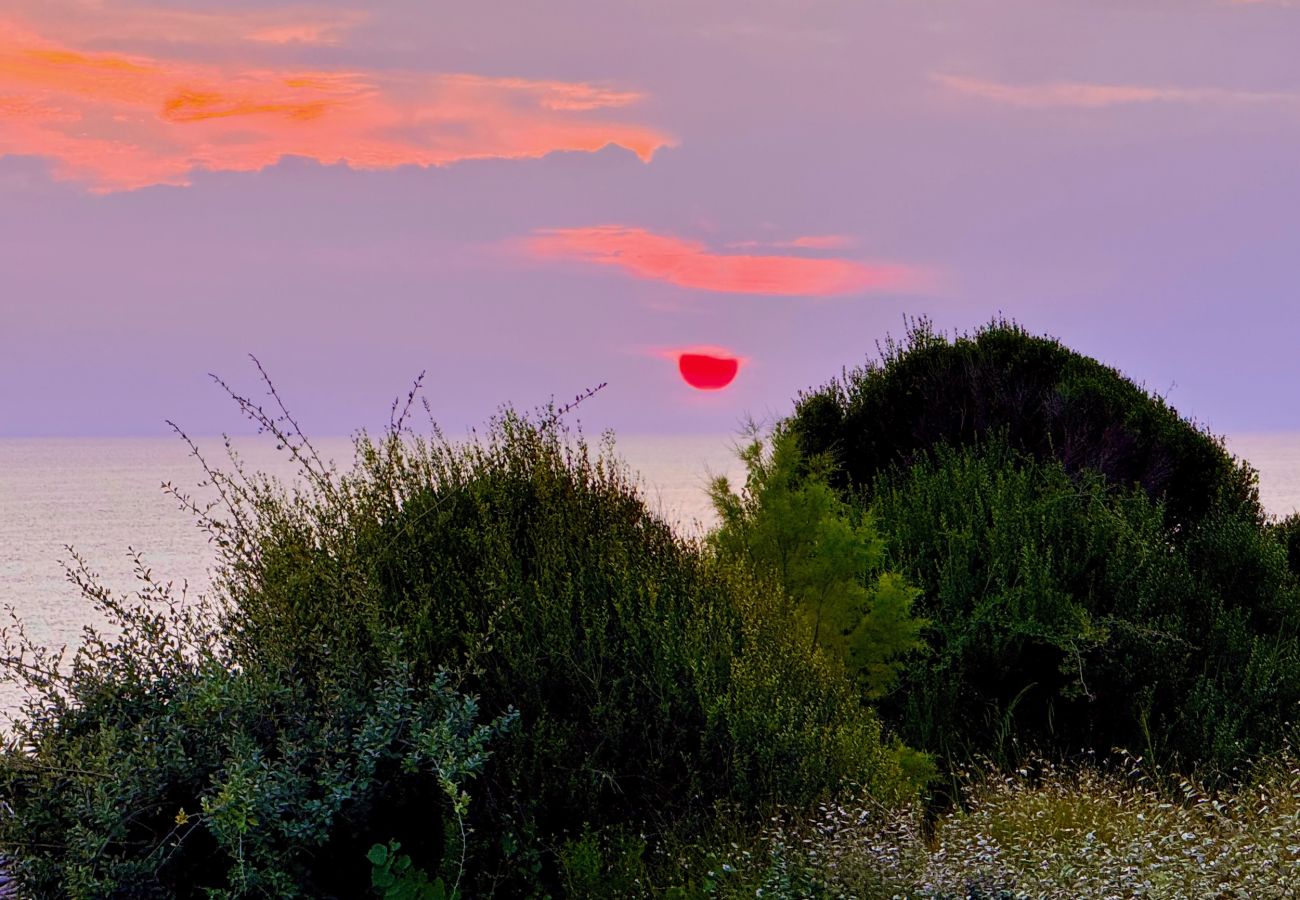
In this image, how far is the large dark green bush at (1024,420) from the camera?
1377cm

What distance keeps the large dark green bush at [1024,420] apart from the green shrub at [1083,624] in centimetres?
123

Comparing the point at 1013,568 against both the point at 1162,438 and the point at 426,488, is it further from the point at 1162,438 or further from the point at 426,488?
the point at 426,488

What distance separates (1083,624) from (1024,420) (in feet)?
14.5

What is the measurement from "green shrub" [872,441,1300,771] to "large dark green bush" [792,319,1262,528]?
1234mm

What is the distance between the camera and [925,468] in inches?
521

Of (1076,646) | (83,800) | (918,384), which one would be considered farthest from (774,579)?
(918,384)

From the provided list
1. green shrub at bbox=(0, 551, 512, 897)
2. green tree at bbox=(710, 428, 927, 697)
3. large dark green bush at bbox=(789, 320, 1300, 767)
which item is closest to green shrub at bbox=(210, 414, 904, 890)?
green shrub at bbox=(0, 551, 512, 897)

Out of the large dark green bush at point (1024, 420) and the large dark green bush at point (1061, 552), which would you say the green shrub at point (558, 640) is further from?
the large dark green bush at point (1024, 420)

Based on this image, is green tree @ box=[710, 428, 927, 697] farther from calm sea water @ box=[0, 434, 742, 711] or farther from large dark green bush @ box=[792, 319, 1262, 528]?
large dark green bush @ box=[792, 319, 1262, 528]

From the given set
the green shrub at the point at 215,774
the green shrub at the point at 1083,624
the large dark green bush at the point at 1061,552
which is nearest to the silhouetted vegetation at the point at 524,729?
the green shrub at the point at 215,774

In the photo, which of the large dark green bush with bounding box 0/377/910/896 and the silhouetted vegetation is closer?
the silhouetted vegetation

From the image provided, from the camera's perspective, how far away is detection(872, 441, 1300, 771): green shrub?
10000 mm

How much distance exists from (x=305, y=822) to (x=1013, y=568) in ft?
25.6

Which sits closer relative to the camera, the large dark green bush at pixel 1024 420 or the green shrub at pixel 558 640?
the green shrub at pixel 558 640
